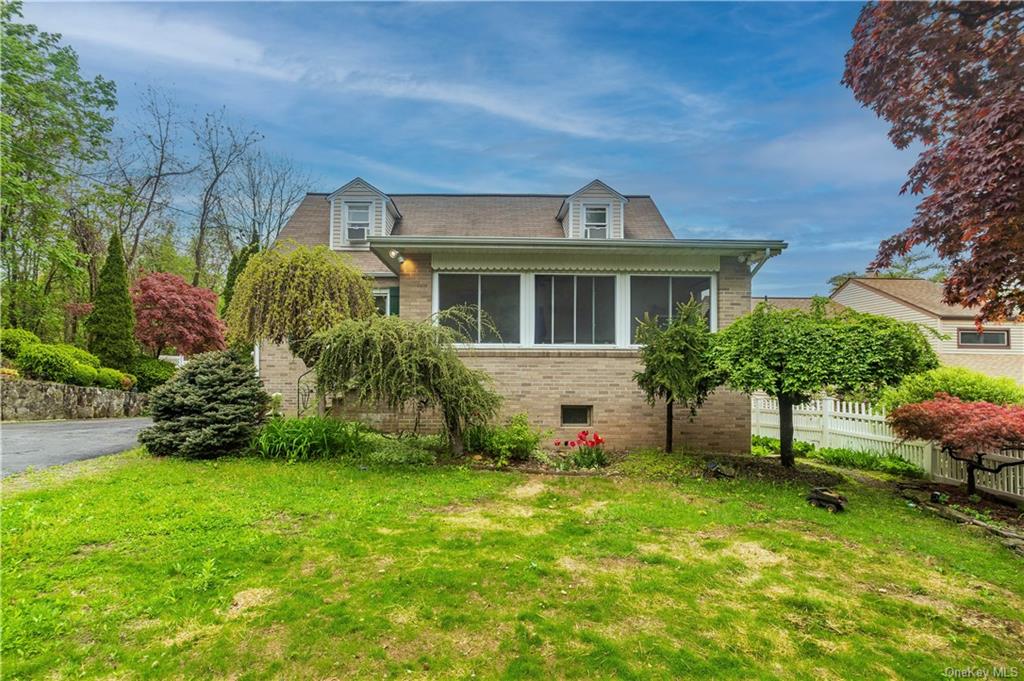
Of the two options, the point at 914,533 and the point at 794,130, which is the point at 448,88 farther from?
the point at 914,533

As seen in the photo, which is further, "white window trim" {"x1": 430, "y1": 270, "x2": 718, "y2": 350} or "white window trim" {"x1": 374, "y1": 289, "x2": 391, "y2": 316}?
"white window trim" {"x1": 374, "y1": 289, "x2": 391, "y2": 316}

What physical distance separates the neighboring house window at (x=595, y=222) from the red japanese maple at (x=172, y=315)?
59.0 feet

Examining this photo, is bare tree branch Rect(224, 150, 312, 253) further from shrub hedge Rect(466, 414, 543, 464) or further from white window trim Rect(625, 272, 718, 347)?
white window trim Rect(625, 272, 718, 347)

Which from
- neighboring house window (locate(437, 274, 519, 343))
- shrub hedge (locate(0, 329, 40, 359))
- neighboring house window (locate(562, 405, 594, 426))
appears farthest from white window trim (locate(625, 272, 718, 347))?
shrub hedge (locate(0, 329, 40, 359))

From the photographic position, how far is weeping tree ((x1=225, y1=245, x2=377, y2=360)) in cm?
853

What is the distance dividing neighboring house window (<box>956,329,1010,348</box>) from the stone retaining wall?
32163 mm

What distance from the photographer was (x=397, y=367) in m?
7.33

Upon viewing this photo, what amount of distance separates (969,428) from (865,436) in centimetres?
385

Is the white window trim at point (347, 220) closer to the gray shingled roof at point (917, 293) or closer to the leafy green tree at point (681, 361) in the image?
the leafy green tree at point (681, 361)

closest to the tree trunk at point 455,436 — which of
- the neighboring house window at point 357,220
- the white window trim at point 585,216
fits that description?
the white window trim at point 585,216

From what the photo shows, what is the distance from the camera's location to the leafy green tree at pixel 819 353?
261 inches

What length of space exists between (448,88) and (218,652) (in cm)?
1058

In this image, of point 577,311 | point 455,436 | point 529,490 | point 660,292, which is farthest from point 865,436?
point 455,436

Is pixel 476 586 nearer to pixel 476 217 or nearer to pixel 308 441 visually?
pixel 308 441
